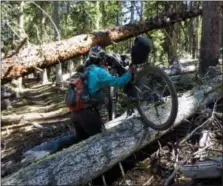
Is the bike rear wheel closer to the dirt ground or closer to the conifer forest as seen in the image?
the conifer forest

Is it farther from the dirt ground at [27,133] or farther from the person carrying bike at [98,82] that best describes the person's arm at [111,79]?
the dirt ground at [27,133]

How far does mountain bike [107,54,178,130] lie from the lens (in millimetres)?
5555

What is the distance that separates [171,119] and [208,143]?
1183 millimetres

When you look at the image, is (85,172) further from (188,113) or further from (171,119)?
(188,113)

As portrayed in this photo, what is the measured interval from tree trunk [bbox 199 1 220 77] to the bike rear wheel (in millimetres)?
4746

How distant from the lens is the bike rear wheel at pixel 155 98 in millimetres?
5531

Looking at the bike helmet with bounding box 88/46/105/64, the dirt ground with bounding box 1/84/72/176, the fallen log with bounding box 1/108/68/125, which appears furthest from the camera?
the fallen log with bounding box 1/108/68/125

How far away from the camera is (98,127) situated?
6227 millimetres

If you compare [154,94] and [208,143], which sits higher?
[154,94]

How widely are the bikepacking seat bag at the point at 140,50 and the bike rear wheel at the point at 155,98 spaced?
162mm

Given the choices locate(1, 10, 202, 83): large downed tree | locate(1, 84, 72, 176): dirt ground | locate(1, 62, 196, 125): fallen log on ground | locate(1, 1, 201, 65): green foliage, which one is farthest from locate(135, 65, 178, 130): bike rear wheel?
locate(1, 1, 201, 65): green foliage

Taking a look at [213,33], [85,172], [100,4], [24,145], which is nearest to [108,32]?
[213,33]

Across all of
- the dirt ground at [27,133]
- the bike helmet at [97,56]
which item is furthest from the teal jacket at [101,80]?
the dirt ground at [27,133]

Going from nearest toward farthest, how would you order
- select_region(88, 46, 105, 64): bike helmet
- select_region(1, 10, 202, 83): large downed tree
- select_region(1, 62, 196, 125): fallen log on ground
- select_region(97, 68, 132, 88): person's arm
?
1. select_region(97, 68, 132, 88): person's arm
2. select_region(88, 46, 105, 64): bike helmet
3. select_region(1, 10, 202, 83): large downed tree
4. select_region(1, 62, 196, 125): fallen log on ground
